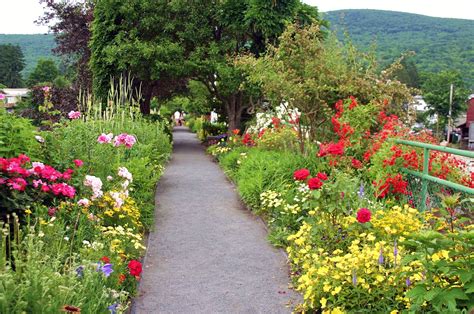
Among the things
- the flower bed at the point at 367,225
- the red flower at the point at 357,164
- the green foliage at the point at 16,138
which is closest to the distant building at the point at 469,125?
the flower bed at the point at 367,225

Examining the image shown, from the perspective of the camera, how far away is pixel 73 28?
23.8m

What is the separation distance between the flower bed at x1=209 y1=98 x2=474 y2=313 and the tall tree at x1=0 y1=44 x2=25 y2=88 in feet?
260

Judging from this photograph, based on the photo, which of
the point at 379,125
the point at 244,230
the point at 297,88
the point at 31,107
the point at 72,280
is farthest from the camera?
the point at 31,107

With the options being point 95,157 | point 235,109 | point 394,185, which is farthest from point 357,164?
point 235,109

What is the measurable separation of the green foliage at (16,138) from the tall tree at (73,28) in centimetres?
1851

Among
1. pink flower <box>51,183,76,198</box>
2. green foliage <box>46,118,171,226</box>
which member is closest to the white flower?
green foliage <box>46,118,171,226</box>

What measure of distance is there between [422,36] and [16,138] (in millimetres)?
115749

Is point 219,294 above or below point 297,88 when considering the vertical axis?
below

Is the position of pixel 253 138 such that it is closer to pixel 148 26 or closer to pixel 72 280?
pixel 148 26

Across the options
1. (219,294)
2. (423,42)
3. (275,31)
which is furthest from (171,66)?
(423,42)

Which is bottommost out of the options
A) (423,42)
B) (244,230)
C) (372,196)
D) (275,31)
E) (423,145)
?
(244,230)

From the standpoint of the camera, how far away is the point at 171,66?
60.3 ft

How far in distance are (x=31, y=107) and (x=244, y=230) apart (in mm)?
20929

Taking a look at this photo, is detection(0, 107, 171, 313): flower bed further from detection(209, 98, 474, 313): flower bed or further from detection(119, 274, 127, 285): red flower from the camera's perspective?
detection(209, 98, 474, 313): flower bed
